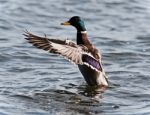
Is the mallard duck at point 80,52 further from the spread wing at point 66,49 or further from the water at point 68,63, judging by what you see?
the water at point 68,63

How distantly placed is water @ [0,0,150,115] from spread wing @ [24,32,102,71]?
678 millimetres

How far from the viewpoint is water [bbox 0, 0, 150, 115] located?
11.5m

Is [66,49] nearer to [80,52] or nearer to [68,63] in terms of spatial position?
[80,52]

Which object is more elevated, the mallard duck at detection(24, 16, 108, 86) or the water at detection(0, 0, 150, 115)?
the mallard duck at detection(24, 16, 108, 86)

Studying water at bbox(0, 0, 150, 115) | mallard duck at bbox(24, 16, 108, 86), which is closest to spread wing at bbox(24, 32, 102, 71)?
mallard duck at bbox(24, 16, 108, 86)

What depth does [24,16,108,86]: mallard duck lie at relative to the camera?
1153cm

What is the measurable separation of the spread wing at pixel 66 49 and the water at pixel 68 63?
→ 68cm

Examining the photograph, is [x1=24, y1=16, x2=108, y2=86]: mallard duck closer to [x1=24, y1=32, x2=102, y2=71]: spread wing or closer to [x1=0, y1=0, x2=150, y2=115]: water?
[x1=24, y1=32, x2=102, y2=71]: spread wing

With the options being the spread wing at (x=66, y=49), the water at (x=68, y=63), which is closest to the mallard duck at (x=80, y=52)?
the spread wing at (x=66, y=49)

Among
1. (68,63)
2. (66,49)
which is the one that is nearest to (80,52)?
Result: (66,49)

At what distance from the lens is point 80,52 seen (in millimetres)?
11961

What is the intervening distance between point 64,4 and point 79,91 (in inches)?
338

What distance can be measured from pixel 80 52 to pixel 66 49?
0.42 metres

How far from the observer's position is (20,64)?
1455 cm
